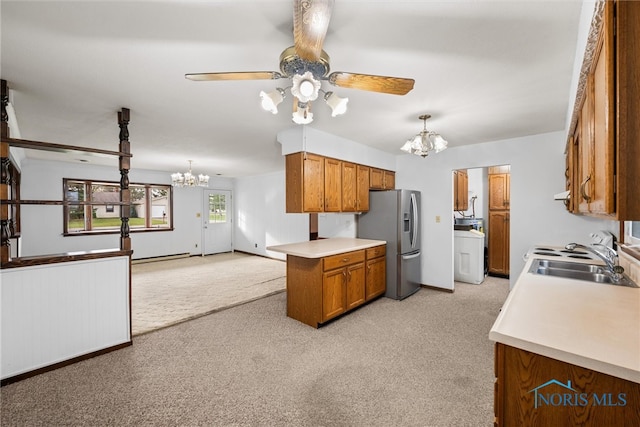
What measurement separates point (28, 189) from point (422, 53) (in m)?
7.34

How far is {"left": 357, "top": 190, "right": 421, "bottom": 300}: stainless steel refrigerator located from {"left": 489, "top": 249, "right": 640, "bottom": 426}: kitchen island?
267 cm

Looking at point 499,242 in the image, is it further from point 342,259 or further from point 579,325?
point 579,325

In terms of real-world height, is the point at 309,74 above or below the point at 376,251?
above

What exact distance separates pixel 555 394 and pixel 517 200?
11.3 feet

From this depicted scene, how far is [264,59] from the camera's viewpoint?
70.1 inches

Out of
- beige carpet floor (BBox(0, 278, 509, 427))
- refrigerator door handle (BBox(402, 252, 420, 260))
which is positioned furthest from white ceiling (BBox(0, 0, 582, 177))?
beige carpet floor (BBox(0, 278, 509, 427))

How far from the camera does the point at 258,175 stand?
760 cm

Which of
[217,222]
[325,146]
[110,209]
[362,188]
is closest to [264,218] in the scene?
[217,222]

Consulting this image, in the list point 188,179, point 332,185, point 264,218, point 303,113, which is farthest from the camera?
point 264,218

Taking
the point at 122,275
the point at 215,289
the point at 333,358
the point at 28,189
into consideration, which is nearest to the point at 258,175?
the point at 215,289

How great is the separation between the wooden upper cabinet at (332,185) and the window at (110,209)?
4.68 metres

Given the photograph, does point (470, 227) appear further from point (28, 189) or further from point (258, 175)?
point (28, 189)

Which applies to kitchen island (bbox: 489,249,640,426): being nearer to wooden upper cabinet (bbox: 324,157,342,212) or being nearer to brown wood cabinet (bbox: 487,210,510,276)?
wooden upper cabinet (bbox: 324,157,342,212)

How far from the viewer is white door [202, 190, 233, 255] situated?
25.5 ft
